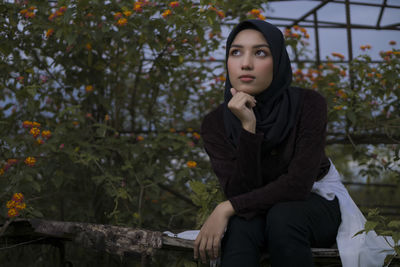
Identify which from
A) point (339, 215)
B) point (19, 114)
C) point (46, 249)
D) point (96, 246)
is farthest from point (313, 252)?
point (19, 114)

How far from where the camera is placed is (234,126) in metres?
1.79

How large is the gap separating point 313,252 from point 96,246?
0.89 m

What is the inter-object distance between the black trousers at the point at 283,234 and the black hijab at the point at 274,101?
291mm

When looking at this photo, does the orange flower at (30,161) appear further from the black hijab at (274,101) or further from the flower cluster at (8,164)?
the black hijab at (274,101)

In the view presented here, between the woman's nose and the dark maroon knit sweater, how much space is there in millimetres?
266

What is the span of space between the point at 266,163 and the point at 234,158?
0.45 feet

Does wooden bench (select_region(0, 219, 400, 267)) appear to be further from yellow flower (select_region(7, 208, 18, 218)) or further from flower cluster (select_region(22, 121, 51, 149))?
flower cluster (select_region(22, 121, 51, 149))

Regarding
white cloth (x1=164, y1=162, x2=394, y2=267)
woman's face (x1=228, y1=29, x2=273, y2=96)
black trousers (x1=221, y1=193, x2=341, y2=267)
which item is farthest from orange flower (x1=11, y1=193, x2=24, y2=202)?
woman's face (x1=228, y1=29, x2=273, y2=96)

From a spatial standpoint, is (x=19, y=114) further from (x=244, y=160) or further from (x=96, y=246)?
(x=244, y=160)

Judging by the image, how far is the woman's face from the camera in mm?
1725

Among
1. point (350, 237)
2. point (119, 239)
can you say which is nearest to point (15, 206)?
point (119, 239)

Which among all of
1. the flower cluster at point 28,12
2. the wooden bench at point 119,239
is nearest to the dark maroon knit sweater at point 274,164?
the wooden bench at point 119,239

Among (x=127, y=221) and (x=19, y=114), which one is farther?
(x=19, y=114)

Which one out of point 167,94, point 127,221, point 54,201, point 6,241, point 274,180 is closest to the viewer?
point 274,180
